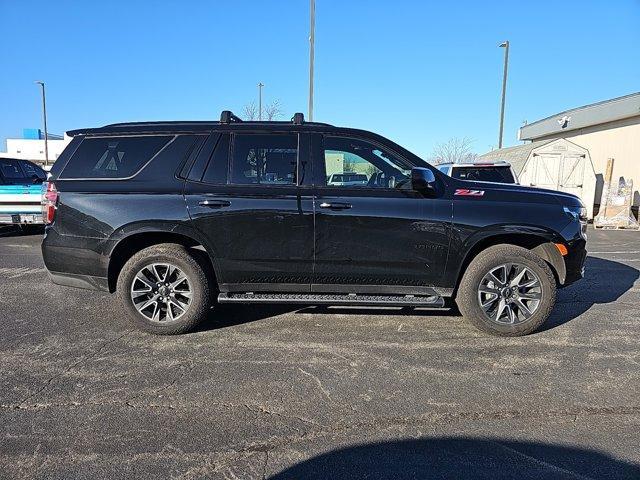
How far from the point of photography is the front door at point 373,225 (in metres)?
4.36

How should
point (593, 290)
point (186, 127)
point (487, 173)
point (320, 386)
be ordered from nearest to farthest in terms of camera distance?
1. point (320, 386)
2. point (186, 127)
3. point (593, 290)
4. point (487, 173)

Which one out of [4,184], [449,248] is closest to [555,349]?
[449,248]

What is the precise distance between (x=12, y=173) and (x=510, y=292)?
11.9 m

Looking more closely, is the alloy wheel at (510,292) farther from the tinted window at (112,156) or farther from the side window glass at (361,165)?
the tinted window at (112,156)

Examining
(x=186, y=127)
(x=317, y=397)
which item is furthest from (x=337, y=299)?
(x=186, y=127)

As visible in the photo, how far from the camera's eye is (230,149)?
4.49 m

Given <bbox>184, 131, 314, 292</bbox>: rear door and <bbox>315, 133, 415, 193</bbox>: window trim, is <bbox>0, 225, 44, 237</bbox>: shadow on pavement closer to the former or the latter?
<bbox>184, 131, 314, 292</bbox>: rear door

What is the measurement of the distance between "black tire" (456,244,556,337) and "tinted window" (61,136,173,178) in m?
3.30

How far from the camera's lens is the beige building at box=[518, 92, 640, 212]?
1653cm

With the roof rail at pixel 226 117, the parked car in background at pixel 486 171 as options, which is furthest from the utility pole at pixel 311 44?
the roof rail at pixel 226 117

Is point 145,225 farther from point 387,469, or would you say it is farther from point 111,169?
point 387,469

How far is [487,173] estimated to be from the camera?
30.1 feet

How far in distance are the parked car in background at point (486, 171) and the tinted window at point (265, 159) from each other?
5.32 m

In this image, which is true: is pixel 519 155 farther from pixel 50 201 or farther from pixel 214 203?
pixel 50 201
